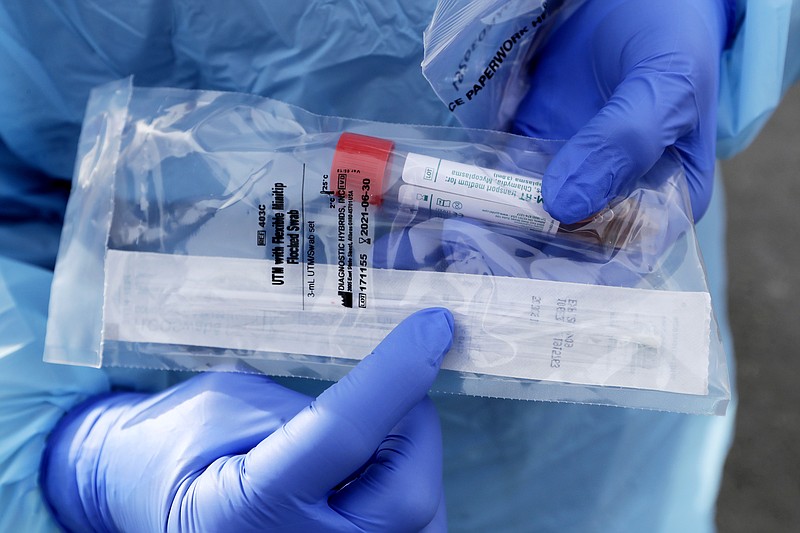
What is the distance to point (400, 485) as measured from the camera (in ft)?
2.01

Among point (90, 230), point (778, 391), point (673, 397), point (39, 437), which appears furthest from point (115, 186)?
point (778, 391)

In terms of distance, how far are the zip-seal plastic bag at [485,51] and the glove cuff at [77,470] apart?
19.5 inches

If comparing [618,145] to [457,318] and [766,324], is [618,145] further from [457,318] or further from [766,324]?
[766,324]

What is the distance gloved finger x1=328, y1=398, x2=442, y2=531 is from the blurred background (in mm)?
911

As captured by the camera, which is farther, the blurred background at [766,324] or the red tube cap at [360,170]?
the blurred background at [766,324]

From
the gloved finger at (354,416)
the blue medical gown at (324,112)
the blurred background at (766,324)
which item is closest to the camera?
the gloved finger at (354,416)

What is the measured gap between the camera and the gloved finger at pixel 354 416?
1.91 feet

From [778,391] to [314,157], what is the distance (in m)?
1.13

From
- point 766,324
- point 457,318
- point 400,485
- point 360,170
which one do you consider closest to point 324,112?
point 360,170

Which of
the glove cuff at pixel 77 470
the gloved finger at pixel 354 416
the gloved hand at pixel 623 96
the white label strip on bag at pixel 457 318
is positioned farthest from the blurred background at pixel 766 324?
the glove cuff at pixel 77 470

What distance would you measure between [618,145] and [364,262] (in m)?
0.27

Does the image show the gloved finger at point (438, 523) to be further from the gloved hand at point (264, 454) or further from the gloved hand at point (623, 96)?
the gloved hand at point (623, 96)

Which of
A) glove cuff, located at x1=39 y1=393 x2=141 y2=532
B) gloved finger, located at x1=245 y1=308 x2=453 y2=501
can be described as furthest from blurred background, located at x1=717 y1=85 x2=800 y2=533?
glove cuff, located at x1=39 y1=393 x2=141 y2=532

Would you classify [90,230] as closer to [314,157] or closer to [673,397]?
[314,157]
